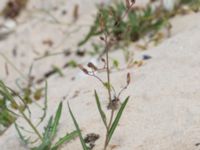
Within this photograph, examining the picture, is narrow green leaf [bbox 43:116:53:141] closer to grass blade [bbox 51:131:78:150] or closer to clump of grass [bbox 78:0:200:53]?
grass blade [bbox 51:131:78:150]

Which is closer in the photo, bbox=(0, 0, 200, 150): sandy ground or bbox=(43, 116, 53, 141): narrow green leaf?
bbox=(0, 0, 200, 150): sandy ground

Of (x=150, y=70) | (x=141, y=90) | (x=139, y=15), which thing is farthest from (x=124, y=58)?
(x=141, y=90)

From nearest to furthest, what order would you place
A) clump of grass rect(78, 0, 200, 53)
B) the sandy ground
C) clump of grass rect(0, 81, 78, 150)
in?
the sandy ground → clump of grass rect(0, 81, 78, 150) → clump of grass rect(78, 0, 200, 53)

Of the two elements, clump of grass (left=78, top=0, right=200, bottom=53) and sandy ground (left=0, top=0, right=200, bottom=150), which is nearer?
sandy ground (left=0, top=0, right=200, bottom=150)

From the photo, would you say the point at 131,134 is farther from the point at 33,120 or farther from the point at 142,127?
the point at 33,120

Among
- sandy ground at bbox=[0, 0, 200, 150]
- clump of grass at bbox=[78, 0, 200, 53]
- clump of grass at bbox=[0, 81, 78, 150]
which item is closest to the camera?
sandy ground at bbox=[0, 0, 200, 150]

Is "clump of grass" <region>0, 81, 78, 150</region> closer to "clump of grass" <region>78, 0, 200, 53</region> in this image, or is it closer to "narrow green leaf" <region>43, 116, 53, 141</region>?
"narrow green leaf" <region>43, 116, 53, 141</region>

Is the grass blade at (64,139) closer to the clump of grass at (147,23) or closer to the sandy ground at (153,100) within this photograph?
the sandy ground at (153,100)

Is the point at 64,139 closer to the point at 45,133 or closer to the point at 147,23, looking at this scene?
the point at 45,133

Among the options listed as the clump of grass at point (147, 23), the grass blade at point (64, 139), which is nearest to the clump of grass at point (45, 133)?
the grass blade at point (64, 139)

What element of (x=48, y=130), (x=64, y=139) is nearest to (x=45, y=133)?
(x=48, y=130)

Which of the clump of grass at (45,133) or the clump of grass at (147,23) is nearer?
the clump of grass at (45,133)

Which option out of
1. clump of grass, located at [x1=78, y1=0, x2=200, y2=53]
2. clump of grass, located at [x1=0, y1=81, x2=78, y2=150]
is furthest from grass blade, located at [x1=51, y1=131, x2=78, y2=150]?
clump of grass, located at [x1=78, y1=0, x2=200, y2=53]
